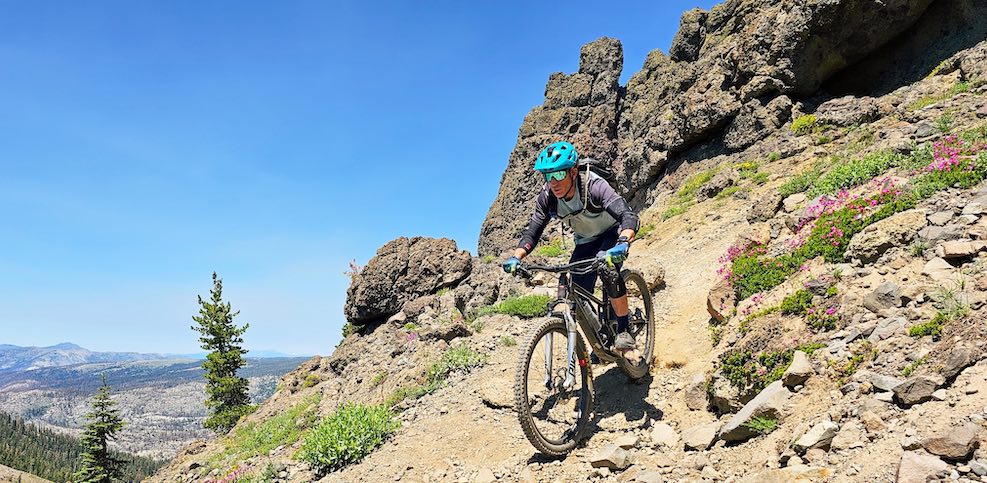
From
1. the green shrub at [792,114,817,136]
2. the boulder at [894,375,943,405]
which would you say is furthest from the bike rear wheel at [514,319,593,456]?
the green shrub at [792,114,817,136]

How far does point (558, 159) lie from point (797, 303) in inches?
158

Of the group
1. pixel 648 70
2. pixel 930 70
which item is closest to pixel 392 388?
pixel 930 70

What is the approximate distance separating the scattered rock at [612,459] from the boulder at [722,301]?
383 centimetres

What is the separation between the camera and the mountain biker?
21.8 feet

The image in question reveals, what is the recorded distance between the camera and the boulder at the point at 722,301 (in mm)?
8953

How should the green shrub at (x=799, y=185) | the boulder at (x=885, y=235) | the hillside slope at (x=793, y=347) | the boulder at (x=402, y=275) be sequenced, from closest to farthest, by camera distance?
the hillside slope at (x=793, y=347) < the boulder at (x=885, y=235) < the green shrub at (x=799, y=185) < the boulder at (x=402, y=275)

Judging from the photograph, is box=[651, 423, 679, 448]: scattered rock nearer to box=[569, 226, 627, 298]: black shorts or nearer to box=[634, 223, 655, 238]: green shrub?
box=[569, 226, 627, 298]: black shorts

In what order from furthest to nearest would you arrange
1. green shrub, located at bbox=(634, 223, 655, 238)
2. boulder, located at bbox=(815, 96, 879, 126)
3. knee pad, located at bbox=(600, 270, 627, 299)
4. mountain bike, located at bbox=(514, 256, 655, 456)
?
green shrub, located at bbox=(634, 223, 655, 238) → boulder, located at bbox=(815, 96, 879, 126) → knee pad, located at bbox=(600, 270, 627, 299) → mountain bike, located at bbox=(514, 256, 655, 456)

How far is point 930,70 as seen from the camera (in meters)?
20.9

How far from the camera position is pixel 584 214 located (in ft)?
Result: 23.4

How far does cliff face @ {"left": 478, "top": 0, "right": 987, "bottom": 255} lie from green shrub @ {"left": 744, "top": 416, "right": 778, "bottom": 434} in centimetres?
2298

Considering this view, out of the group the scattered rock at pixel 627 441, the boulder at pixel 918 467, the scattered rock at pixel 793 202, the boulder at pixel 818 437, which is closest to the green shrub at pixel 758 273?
the scattered rock at pixel 793 202

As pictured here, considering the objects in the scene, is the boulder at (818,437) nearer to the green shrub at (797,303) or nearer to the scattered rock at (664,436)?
the scattered rock at (664,436)

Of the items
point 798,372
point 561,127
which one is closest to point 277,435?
point 798,372
